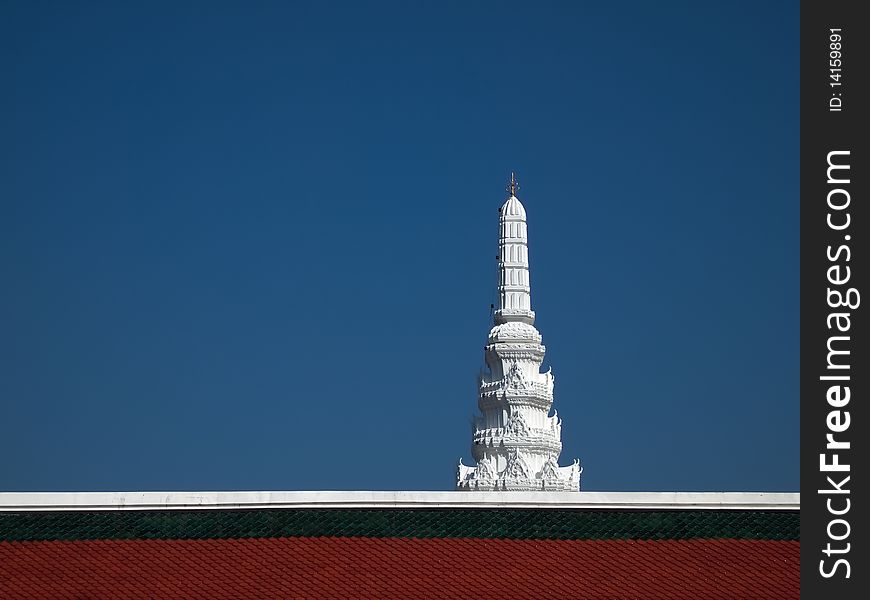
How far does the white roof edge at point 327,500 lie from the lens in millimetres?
20812

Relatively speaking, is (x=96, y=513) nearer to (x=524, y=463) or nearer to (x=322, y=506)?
(x=322, y=506)

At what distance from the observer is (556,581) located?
20.2m

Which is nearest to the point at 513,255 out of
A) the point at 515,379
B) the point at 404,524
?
the point at 515,379

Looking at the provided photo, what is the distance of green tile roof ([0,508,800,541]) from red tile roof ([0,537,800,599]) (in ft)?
0.38

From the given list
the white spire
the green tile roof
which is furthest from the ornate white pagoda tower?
the green tile roof

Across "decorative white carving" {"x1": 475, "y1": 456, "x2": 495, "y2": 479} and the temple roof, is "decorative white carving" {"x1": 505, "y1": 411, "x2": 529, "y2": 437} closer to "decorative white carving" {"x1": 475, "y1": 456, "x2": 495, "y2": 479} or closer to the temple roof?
"decorative white carving" {"x1": 475, "y1": 456, "x2": 495, "y2": 479}

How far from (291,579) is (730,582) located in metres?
5.00

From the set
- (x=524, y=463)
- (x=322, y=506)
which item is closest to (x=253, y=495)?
(x=322, y=506)

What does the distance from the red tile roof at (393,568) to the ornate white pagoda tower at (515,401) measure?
39140 mm

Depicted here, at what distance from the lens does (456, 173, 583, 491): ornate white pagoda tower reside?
61688 mm

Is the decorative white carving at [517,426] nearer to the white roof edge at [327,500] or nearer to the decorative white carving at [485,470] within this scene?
the decorative white carving at [485,470]

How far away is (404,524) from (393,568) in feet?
2.58

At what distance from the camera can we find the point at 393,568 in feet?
66.5

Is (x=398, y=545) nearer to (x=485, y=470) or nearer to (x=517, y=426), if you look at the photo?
(x=485, y=470)
